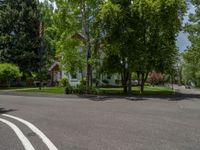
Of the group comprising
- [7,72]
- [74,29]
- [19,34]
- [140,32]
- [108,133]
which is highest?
[19,34]

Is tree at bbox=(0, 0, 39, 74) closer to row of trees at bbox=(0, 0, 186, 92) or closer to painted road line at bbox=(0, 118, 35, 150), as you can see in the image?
row of trees at bbox=(0, 0, 186, 92)

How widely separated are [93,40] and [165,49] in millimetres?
6471

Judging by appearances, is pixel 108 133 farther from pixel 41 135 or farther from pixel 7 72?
pixel 7 72

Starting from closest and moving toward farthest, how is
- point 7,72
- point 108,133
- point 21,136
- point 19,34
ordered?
point 21,136 < point 108,133 < point 7,72 < point 19,34

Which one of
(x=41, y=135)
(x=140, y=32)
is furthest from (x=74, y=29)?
(x=41, y=135)

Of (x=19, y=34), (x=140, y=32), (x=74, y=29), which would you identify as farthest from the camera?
(x=19, y=34)

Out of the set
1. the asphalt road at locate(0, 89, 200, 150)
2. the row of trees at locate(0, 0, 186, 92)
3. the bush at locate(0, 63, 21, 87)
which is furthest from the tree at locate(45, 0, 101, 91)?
the asphalt road at locate(0, 89, 200, 150)

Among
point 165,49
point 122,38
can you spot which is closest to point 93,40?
point 122,38

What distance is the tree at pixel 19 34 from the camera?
4825 centimetres

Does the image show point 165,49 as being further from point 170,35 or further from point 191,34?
point 191,34

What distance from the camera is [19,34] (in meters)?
49.2

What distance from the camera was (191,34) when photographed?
4228cm

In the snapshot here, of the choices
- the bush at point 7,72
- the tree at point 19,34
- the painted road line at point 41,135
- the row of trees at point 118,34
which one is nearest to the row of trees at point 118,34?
the row of trees at point 118,34

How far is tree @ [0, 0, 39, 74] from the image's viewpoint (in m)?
48.2
